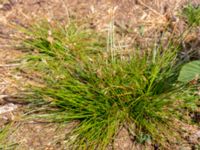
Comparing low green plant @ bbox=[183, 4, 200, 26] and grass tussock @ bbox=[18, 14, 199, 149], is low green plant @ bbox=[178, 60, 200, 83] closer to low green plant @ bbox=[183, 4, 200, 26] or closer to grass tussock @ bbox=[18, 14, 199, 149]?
grass tussock @ bbox=[18, 14, 199, 149]

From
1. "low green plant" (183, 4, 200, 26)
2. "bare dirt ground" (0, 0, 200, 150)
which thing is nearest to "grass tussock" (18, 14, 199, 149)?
"bare dirt ground" (0, 0, 200, 150)

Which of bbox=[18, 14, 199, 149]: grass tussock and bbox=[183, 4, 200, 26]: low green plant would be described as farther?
bbox=[183, 4, 200, 26]: low green plant

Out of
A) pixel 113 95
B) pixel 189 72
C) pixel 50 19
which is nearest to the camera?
pixel 189 72

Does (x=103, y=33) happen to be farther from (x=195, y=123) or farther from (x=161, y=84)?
(x=195, y=123)

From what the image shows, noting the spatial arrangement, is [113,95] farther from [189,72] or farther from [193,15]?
[193,15]

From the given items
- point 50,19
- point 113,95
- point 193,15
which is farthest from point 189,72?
point 50,19

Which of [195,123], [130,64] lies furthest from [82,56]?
[195,123]

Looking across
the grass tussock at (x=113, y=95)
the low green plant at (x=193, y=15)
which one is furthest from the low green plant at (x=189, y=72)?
the low green plant at (x=193, y=15)
